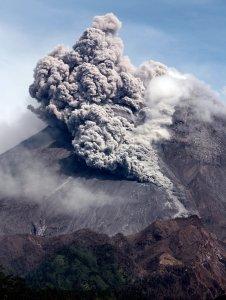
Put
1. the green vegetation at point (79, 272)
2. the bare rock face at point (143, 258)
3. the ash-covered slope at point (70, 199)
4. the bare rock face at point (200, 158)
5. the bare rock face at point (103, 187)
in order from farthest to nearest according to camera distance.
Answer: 1. the bare rock face at point (200, 158)
2. the bare rock face at point (103, 187)
3. the ash-covered slope at point (70, 199)
4. the bare rock face at point (143, 258)
5. the green vegetation at point (79, 272)

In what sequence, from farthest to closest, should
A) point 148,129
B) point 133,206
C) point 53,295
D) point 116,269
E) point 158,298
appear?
point 148,129
point 133,206
point 116,269
point 158,298
point 53,295

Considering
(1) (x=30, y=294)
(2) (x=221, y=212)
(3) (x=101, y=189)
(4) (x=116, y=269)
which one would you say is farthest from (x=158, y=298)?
(2) (x=221, y=212)

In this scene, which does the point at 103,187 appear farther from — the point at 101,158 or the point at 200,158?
the point at 200,158

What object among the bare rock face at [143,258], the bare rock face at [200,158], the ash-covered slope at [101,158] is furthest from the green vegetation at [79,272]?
the bare rock face at [200,158]

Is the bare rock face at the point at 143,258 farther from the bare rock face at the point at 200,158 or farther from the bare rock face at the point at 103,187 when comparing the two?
the bare rock face at the point at 200,158

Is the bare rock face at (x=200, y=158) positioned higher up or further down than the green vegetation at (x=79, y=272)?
higher up

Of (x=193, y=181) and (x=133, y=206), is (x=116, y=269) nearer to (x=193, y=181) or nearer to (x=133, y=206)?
(x=133, y=206)
